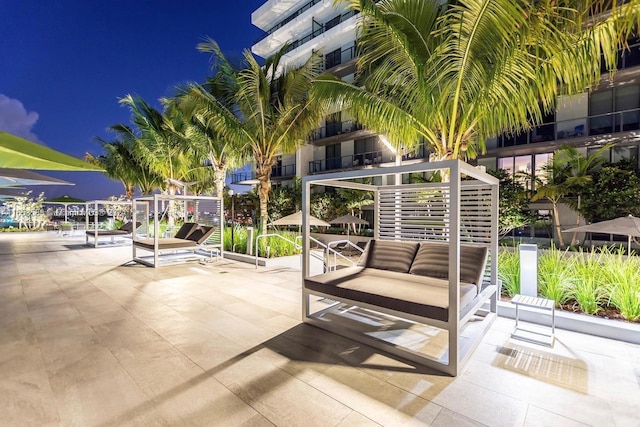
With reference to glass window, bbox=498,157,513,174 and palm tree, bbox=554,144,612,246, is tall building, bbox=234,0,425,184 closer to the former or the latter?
glass window, bbox=498,157,513,174

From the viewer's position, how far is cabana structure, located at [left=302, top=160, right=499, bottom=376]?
2.88 m

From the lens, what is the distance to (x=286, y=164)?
24.2 meters

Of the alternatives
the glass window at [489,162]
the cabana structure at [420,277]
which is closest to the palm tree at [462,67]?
the cabana structure at [420,277]

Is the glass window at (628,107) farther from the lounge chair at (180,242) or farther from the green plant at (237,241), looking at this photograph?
the lounge chair at (180,242)

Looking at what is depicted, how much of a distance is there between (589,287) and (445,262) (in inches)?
70.4

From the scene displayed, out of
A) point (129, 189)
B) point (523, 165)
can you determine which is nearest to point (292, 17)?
point (129, 189)

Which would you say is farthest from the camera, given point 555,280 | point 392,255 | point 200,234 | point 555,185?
point 555,185

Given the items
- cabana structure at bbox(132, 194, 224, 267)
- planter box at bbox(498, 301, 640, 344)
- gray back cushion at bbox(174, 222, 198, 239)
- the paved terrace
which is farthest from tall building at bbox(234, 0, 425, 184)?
the paved terrace

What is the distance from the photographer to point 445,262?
402 cm

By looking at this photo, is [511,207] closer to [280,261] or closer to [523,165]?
[523,165]

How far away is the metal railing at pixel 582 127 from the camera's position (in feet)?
39.6

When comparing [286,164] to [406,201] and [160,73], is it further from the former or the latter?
[160,73]

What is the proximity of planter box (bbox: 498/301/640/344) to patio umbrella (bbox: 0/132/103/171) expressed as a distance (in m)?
4.94

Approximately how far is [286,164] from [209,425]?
22767mm
